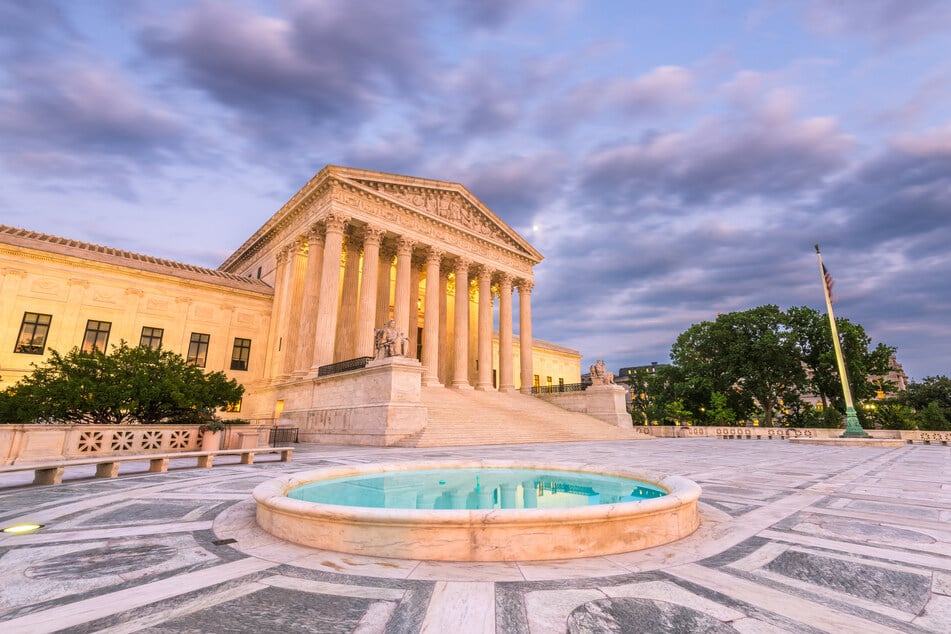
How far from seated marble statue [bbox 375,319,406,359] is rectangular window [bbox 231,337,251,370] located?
17337 millimetres

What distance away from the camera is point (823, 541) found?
4.46 m

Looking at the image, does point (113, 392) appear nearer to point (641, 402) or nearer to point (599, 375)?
point (599, 375)

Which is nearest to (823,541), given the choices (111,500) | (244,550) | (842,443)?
(244,550)

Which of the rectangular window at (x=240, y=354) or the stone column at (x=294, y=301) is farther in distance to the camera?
the rectangular window at (x=240, y=354)

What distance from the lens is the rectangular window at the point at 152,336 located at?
28953 millimetres

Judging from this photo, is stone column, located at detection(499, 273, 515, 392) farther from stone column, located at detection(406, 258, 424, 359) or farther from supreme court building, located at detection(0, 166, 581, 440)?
stone column, located at detection(406, 258, 424, 359)

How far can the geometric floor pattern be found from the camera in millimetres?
Result: 2645

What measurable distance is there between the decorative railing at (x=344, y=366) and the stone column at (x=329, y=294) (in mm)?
1102

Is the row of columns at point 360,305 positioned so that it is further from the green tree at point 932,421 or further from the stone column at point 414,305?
the green tree at point 932,421

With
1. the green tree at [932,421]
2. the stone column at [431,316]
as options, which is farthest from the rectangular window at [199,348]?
the green tree at [932,421]

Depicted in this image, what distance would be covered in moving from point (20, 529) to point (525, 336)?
35.8 metres

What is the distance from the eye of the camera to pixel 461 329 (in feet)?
111

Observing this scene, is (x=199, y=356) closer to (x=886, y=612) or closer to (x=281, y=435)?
(x=281, y=435)

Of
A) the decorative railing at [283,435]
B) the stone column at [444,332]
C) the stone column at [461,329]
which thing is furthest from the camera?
the stone column at [444,332]
